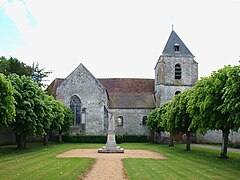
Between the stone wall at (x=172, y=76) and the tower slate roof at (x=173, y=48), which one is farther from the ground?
the tower slate roof at (x=173, y=48)

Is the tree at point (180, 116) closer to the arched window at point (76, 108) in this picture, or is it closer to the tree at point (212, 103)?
the tree at point (212, 103)

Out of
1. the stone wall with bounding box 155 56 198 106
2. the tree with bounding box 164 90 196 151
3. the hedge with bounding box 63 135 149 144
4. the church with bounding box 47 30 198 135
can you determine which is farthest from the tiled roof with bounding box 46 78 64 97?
the tree with bounding box 164 90 196 151

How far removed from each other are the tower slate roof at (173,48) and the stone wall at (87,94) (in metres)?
11.7

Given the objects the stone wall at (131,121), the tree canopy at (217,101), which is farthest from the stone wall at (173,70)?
the tree canopy at (217,101)

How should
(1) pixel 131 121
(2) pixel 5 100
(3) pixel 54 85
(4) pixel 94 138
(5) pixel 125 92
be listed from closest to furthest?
1. (2) pixel 5 100
2. (4) pixel 94 138
3. (1) pixel 131 121
4. (3) pixel 54 85
5. (5) pixel 125 92

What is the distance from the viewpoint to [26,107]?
73.2ft

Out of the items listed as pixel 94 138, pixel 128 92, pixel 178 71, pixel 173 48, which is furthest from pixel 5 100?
pixel 173 48

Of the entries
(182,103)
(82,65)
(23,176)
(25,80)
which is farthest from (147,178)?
(82,65)

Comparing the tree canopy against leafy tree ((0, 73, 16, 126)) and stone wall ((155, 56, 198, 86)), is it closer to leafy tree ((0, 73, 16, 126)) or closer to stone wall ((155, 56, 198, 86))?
leafy tree ((0, 73, 16, 126))

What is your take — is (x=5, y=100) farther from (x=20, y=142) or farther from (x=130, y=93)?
(x=130, y=93)

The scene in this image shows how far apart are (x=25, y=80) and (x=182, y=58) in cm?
2935

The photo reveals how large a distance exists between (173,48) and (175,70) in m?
3.37

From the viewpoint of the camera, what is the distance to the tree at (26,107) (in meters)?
22.2

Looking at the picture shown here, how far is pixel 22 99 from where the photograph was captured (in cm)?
2262
